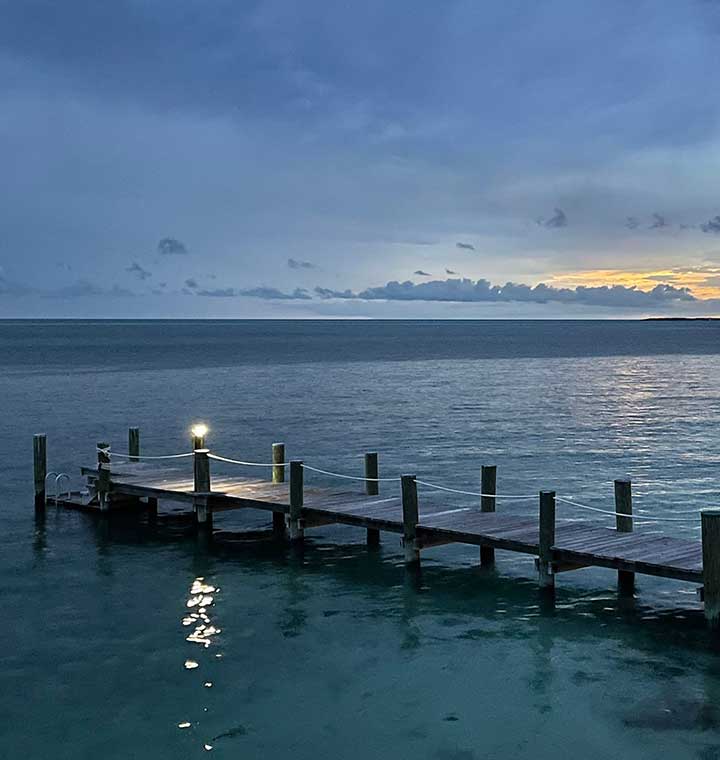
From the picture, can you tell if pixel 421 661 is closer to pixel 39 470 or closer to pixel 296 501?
pixel 296 501

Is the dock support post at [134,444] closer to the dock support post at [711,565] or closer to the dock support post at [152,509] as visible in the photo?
the dock support post at [152,509]

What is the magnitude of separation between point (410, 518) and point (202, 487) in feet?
19.3

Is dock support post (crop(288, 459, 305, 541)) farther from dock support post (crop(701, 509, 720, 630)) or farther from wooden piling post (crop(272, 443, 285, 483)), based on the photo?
dock support post (crop(701, 509, 720, 630))

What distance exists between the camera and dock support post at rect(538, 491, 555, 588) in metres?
16.8

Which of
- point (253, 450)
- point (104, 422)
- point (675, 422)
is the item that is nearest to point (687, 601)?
point (253, 450)

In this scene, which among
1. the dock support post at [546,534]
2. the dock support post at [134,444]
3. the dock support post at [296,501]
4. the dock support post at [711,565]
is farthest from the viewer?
the dock support post at [134,444]

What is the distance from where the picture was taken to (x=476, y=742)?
12.0 m

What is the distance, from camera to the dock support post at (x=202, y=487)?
2219 cm

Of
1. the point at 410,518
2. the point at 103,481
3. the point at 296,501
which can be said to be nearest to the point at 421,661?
the point at 410,518

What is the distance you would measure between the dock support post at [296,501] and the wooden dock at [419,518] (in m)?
0.02

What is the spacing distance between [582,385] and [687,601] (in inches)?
2420

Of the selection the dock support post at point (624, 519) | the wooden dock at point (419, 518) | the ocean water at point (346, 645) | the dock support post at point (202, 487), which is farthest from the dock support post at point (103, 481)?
the dock support post at point (624, 519)

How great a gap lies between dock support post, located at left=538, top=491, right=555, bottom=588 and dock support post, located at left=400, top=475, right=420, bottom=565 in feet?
8.70

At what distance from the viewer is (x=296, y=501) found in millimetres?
20703
